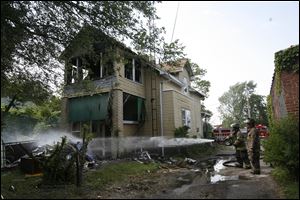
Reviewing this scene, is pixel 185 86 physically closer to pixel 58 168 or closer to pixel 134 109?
pixel 134 109

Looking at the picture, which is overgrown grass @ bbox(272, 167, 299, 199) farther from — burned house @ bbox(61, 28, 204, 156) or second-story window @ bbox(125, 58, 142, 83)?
second-story window @ bbox(125, 58, 142, 83)

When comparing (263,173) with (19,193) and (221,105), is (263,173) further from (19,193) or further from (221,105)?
(221,105)

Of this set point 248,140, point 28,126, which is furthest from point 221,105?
point 248,140

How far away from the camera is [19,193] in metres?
9.09

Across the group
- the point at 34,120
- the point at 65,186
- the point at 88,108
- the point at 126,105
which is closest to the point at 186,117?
the point at 126,105

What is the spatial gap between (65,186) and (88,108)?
11353mm

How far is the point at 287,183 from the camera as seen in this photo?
8211 mm

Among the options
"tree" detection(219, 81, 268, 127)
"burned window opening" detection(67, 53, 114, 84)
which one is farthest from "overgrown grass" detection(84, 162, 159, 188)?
"tree" detection(219, 81, 268, 127)

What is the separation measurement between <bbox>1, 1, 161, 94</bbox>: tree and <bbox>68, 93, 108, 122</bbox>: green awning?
7410mm

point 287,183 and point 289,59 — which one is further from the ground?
point 289,59

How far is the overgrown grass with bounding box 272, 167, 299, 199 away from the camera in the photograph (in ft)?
23.4

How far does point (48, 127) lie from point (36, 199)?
72.6 feet

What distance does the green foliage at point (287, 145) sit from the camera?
7.84 meters

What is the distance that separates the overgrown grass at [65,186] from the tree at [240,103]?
65.1 m
